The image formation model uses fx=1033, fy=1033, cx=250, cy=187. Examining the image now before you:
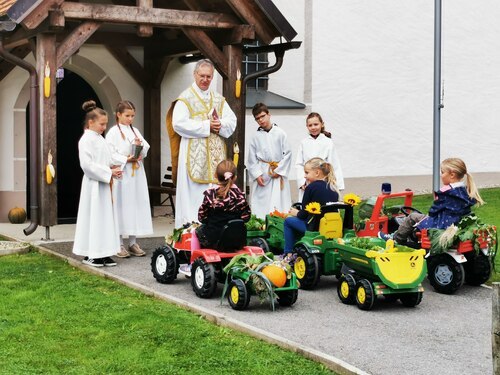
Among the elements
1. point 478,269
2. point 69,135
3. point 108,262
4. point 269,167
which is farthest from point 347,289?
point 69,135

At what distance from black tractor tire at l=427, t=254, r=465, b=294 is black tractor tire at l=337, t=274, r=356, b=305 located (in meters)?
1.08

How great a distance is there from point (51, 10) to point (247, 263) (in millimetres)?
4416

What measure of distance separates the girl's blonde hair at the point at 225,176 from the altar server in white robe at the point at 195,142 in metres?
2.58

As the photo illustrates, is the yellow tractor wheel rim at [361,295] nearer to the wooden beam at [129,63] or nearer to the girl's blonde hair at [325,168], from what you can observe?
the girl's blonde hair at [325,168]

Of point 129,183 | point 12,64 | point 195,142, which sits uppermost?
point 12,64

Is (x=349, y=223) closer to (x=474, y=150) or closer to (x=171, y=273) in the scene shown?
(x=171, y=273)

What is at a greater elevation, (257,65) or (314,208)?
(257,65)

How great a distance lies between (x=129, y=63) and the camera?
617 inches

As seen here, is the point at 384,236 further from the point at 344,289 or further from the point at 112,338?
the point at 112,338

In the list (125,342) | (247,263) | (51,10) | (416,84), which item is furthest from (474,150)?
(125,342)

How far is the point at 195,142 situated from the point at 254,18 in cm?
225

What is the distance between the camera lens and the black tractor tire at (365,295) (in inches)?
345

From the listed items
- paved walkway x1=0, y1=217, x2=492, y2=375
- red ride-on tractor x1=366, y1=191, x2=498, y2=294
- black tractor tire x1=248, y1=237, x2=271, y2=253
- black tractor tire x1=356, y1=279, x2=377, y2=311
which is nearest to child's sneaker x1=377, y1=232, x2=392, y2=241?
red ride-on tractor x1=366, y1=191, x2=498, y2=294

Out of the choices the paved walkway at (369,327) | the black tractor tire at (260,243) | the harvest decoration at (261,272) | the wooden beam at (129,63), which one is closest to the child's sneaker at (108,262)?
the paved walkway at (369,327)
